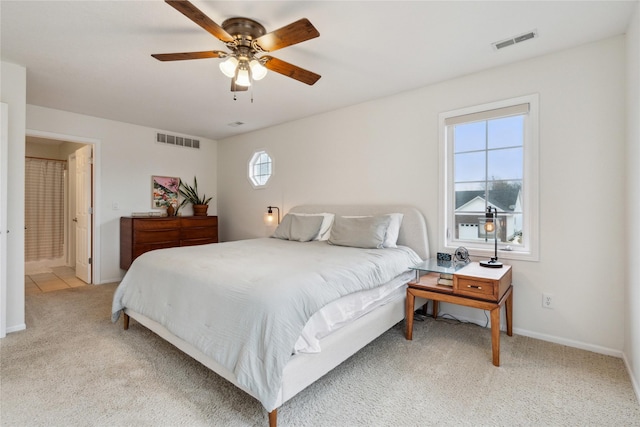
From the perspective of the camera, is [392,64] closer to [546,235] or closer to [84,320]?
[546,235]

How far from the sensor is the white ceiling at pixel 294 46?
1999 millimetres

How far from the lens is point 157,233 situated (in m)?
4.50

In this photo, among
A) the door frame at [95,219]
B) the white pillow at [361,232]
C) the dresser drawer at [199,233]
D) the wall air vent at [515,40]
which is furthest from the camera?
the dresser drawer at [199,233]

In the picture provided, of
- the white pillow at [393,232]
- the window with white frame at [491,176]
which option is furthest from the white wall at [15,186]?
the window with white frame at [491,176]

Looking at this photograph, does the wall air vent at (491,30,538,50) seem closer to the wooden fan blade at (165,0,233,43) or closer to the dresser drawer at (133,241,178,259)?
the wooden fan blade at (165,0,233,43)

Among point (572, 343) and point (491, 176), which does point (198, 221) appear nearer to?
point (491, 176)

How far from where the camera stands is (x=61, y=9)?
79.1 inches

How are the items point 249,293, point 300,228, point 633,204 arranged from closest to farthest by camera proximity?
point 249,293, point 633,204, point 300,228

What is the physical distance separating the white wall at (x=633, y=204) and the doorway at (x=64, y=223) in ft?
19.5

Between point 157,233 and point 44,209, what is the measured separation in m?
2.92

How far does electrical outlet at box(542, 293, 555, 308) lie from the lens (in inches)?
101

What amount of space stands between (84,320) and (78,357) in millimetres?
891

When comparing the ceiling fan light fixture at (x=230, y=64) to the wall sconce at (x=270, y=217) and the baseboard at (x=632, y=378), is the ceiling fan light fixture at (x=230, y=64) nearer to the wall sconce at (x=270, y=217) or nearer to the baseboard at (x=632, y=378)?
the wall sconce at (x=270, y=217)

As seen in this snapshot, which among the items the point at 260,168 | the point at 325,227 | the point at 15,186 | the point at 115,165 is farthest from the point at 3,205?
the point at 260,168
